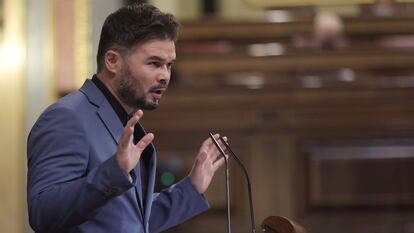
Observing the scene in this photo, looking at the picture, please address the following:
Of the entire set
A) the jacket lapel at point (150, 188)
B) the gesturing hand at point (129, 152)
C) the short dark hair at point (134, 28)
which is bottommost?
the jacket lapel at point (150, 188)

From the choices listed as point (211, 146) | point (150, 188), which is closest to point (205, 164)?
point (211, 146)

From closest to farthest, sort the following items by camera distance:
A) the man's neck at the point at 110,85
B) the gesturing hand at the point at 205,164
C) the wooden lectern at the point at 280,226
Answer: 1. the wooden lectern at the point at 280,226
2. the man's neck at the point at 110,85
3. the gesturing hand at the point at 205,164

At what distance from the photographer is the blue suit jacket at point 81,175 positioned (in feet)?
6.23

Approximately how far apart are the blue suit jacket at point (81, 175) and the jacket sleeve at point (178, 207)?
0.16m

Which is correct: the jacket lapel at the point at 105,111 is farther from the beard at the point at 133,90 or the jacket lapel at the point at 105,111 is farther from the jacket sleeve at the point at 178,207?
the jacket sleeve at the point at 178,207

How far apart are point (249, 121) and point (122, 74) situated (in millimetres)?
2653

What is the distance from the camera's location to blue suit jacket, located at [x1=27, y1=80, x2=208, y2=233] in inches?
74.8

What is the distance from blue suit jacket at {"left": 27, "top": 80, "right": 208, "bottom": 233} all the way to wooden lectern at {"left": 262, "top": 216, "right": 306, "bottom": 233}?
0.26 metres

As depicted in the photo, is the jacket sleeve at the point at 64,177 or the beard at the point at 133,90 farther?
the beard at the point at 133,90

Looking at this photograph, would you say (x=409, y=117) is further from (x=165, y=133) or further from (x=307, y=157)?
(x=165, y=133)

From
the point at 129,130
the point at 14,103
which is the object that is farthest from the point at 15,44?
the point at 129,130

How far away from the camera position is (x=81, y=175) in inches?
77.9

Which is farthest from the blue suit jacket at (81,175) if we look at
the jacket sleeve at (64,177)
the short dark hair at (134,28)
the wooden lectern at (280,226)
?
the wooden lectern at (280,226)

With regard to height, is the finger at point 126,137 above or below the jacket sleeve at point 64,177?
above
